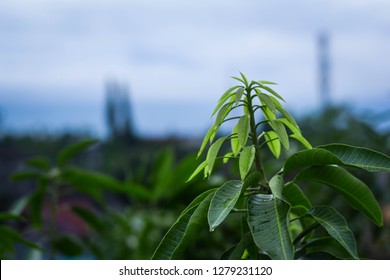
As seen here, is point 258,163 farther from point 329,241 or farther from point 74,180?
point 74,180

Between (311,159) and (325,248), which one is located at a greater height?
(311,159)

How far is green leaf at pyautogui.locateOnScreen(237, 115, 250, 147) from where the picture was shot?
65 centimetres

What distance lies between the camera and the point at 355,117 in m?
2.72

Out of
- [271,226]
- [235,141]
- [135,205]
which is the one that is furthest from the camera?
[135,205]

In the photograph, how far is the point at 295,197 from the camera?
2.37ft

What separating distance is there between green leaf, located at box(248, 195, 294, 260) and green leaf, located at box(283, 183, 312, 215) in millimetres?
62

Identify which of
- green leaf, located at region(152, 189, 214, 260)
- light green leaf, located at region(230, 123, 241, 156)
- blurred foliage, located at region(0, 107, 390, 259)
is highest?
light green leaf, located at region(230, 123, 241, 156)

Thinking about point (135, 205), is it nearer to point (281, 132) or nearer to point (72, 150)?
point (72, 150)

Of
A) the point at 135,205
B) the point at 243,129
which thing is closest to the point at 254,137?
the point at 243,129

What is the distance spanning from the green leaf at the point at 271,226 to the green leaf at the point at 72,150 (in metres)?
0.85

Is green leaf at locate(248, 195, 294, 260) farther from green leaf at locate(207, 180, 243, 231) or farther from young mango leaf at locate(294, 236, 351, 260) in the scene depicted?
young mango leaf at locate(294, 236, 351, 260)

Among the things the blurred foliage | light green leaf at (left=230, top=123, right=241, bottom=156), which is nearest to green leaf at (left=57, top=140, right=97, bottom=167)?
the blurred foliage

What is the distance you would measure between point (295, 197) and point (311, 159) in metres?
0.08
